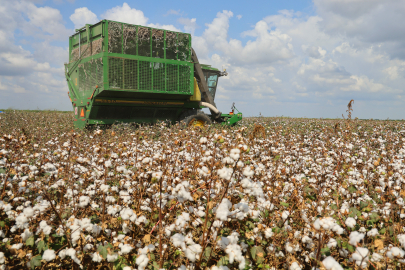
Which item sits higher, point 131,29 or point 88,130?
point 131,29

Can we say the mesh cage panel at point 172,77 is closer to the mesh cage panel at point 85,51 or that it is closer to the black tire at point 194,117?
the black tire at point 194,117

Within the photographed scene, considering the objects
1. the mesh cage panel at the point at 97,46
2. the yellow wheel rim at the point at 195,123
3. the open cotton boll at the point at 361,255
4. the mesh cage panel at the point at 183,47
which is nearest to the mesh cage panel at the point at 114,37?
the mesh cage panel at the point at 97,46

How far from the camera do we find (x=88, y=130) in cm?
977

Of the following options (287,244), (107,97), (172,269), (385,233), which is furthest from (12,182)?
(107,97)

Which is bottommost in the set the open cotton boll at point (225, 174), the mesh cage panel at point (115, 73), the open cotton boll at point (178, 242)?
the open cotton boll at point (178, 242)

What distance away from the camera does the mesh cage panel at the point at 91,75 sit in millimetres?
9316

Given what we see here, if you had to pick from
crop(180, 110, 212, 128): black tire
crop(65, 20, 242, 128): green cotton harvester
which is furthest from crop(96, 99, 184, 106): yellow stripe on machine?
crop(180, 110, 212, 128): black tire

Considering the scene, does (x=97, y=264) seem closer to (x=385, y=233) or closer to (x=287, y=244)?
(x=287, y=244)

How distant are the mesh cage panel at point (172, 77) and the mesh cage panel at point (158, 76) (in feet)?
0.71

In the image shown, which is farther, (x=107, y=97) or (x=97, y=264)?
(x=107, y=97)

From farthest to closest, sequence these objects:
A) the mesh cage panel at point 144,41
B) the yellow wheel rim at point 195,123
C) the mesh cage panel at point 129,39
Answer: the yellow wheel rim at point 195,123, the mesh cage panel at point 144,41, the mesh cage panel at point 129,39

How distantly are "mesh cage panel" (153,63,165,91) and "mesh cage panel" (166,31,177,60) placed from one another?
1.96 feet

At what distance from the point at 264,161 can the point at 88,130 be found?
7368mm

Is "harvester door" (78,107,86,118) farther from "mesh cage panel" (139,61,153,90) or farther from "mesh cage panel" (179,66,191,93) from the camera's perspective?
"mesh cage panel" (179,66,191,93)
